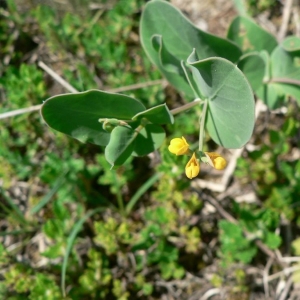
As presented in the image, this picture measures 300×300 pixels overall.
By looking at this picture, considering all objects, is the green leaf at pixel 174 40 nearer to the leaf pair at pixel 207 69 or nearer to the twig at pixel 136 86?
the leaf pair at pixel 207 69

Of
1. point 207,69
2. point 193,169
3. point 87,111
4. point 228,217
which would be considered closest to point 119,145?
point 87,111

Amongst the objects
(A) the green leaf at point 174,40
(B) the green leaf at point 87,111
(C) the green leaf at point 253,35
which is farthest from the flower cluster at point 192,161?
(C) the green leaf at point 253,35

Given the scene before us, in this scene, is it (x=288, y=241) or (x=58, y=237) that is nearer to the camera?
(x=58, y=237)

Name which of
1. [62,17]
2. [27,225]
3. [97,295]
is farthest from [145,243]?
[62,17]

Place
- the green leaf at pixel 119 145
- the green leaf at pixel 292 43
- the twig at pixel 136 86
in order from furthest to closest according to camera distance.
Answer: the twig at pixel 136 86, the green leaf at pixel 292 43, the green leaf at pixel 119 145

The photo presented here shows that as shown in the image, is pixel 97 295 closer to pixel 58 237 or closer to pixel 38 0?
pixel 58 237

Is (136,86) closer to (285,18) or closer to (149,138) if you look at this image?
(149,138)

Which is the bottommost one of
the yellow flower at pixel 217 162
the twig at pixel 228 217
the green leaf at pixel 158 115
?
the twig at pixel 228 217
